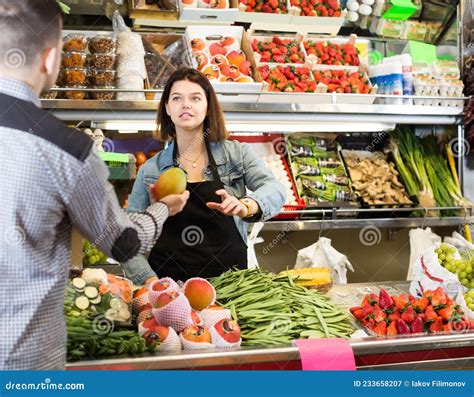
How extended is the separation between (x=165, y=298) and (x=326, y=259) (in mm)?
2520

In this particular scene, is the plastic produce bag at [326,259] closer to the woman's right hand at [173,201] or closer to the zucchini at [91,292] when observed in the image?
the zucchini at [91,292]

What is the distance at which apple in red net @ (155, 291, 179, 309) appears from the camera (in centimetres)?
241

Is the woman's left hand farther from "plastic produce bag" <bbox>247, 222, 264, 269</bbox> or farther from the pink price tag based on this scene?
"plastic produce bag" <bbox>247, 222, 264, 269</bbox>

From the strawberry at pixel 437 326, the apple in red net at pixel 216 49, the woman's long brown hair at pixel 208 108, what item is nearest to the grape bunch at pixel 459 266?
the strawberry at pixel 437 326

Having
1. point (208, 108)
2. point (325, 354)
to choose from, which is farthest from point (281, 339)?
point (208, 108)

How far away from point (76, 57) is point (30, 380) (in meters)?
2.85

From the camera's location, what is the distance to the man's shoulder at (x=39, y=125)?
1710mm

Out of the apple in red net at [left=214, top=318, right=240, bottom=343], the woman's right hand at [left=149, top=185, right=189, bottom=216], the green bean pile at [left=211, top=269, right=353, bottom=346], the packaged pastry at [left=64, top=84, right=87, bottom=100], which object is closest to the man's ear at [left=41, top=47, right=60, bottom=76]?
the woman's right hand at [left=149, top=185, right=189, bottom=216]

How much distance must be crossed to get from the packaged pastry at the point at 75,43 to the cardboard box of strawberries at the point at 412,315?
8.47 feet

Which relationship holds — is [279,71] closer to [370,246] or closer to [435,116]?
[435,116]

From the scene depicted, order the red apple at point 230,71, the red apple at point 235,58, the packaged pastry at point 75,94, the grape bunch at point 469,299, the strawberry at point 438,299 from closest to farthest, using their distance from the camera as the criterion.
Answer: the strawberry at point 438,299
the grape bunch at point 469,299
the packaged pastry at point 75,94
the red apple at point 230,71
the red apple at point 235,58

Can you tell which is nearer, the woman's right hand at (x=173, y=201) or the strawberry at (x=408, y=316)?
the woman's right hand at (x=173, y=201)

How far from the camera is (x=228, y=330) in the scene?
8.13 feet

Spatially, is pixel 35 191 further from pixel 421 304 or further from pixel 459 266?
pixel 459 266
